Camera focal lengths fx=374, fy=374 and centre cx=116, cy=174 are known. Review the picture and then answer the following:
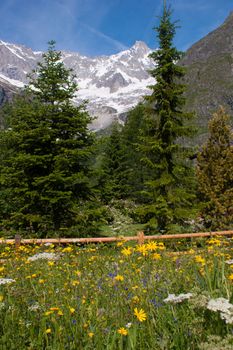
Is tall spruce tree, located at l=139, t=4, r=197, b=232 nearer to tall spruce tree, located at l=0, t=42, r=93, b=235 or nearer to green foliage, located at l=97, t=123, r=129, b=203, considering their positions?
tall spruce tree, located at l=0, t=42, r=93, b=235

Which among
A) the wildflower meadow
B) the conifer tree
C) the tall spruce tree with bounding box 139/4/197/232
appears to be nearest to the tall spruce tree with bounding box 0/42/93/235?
the tall spruce tree with bounding box 139/4/197/232

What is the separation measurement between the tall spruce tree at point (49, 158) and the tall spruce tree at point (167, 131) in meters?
3.45

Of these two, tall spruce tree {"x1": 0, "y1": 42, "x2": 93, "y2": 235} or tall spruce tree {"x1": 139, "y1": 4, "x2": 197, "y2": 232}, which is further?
tall spruce tree {"x1": 139, "y1": 4, "x2": 197, "y2": 232}

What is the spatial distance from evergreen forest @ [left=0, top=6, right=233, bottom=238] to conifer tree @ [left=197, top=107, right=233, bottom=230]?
5 centimetres

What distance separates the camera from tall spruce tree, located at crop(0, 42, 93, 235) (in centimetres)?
1628

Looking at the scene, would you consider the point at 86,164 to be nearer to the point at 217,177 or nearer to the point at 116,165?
the point at 217,177

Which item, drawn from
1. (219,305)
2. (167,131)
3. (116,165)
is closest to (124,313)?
(219,305)

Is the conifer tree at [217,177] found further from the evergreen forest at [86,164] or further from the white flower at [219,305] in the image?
the white flower at [219,305]

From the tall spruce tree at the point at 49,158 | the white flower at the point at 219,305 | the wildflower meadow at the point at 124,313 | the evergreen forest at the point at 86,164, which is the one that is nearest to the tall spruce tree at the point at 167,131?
the evergreen forest at the point at 86,164

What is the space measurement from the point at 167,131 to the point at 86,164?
14.6ft

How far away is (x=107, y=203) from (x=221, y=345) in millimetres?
36074

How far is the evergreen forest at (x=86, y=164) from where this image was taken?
16516 mm

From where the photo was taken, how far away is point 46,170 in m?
17.3

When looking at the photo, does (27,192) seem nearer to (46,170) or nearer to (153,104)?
(46,170)
